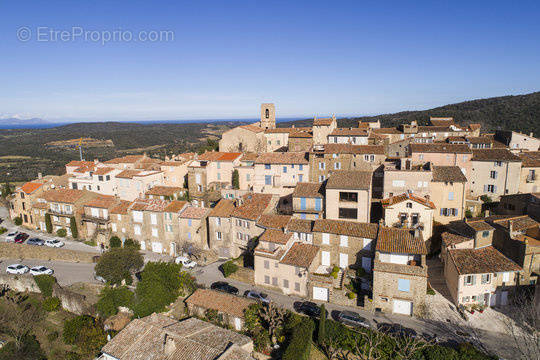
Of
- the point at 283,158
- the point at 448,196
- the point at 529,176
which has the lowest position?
the point at 448,196

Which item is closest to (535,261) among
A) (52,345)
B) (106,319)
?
(106,319)

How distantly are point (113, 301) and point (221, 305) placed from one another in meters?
14.3

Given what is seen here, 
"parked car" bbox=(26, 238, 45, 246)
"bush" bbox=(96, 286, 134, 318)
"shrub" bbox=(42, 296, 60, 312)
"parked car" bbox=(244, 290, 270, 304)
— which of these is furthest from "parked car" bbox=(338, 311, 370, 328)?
"parked car" bbox=(26, 238, 45, 246)

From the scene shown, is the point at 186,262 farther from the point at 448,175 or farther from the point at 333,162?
the point at 448,175

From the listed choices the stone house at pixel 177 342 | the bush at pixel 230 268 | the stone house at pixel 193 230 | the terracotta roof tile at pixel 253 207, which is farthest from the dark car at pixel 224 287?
the stone house at pixel 193 230

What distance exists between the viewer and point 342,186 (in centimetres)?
4112

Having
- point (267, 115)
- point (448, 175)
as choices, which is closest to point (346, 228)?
point (448, 175)

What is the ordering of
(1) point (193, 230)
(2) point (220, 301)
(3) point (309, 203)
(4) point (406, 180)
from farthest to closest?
(1) point (193, 230)
(3) point (309, 203)
(4) point (406, 180)
(2) point (220, 301)

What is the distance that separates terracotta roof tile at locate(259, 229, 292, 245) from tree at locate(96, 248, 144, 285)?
18.0 m

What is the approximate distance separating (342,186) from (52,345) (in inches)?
1542

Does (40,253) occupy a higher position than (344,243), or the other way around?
(344,243)

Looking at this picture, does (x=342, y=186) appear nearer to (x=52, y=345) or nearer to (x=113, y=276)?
(x=113, y=276)

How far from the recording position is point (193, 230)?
47.5m

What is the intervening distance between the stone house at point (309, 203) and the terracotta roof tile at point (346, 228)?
11.5ft
